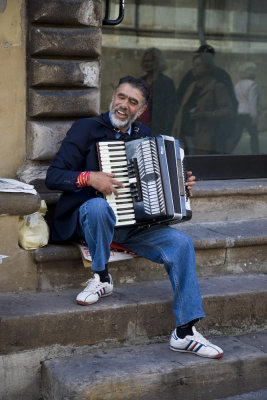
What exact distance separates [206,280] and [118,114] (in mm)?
1187

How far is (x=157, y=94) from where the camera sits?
5949mm

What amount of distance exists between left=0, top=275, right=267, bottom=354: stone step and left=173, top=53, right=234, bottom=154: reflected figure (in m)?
1.94

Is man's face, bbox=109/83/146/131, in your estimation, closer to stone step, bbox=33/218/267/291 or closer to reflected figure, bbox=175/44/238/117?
stone step, bbox=33/218/267/291

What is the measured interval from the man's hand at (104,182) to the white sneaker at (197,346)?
2.78 ft

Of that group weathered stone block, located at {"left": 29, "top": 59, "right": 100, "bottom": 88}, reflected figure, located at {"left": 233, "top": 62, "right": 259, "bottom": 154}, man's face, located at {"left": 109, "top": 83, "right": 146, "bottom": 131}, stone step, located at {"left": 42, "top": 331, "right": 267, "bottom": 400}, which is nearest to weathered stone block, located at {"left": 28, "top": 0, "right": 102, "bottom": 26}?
weathered stone block, located at {"left": 29, "top": 59, "right": 100, "bottom": 88}

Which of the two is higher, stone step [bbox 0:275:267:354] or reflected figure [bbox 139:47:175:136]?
reflected figure [bbox 139:47:175:136]

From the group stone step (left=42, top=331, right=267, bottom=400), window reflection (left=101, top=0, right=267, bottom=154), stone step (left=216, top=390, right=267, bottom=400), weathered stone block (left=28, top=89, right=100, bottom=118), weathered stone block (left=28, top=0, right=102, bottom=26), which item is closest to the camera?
stone step (left=42, top=331, right=267, bottom=400)

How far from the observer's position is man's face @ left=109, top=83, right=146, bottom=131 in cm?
407

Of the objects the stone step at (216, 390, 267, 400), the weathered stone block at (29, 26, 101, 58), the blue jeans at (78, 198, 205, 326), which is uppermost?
the weathered stone block at (29, 26, 101, 58)

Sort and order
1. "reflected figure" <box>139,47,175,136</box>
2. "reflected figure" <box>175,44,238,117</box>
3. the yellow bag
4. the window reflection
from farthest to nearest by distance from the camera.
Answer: "reflected figure" <box>175,44,238,117</box> < "reflected figure" <box>139,47,175,136</box> < the window reflection < the yellow bag

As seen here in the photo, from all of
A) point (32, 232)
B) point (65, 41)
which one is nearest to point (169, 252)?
point (32, 232)

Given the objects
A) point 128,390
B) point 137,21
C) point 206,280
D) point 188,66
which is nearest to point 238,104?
point 188,66

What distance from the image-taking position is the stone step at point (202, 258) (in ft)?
13.2

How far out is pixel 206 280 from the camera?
442 centimetres
